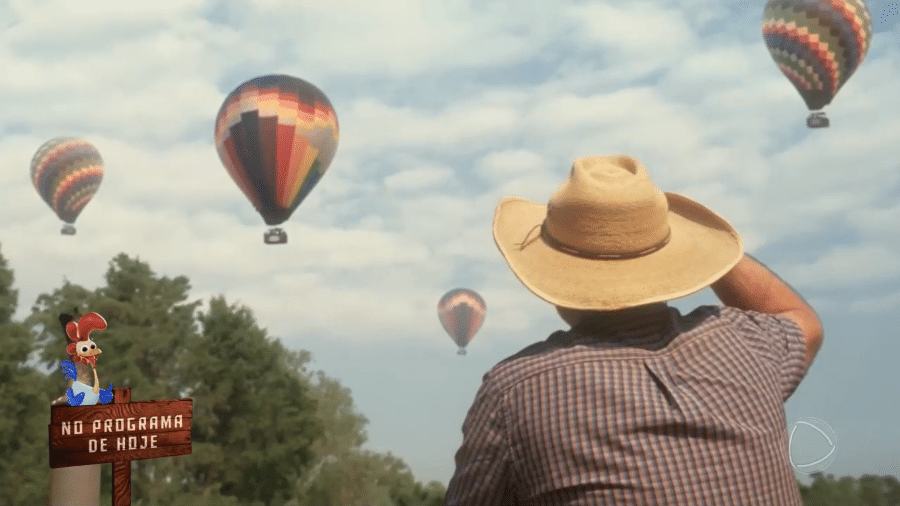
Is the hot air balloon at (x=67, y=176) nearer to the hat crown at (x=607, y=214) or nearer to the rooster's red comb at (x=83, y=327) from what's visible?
the rooster's red comb at (x=83, y=327)

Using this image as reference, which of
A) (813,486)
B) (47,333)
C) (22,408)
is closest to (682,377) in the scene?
(813,486)

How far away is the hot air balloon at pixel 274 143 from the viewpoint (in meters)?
41.8

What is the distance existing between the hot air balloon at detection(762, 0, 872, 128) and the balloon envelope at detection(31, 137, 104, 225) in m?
33.3

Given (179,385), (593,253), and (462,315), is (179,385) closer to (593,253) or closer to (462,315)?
(462,315)

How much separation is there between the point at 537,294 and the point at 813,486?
1324cm

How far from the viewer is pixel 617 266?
3355mm

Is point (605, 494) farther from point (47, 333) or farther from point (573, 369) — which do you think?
point (47, 333)

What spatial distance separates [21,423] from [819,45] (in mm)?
33401

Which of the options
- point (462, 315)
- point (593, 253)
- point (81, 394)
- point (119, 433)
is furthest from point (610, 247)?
point (462, 315)

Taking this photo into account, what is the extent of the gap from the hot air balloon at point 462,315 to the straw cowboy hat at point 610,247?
212 feet

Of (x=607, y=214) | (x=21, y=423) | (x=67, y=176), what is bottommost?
(x=607, y=214)

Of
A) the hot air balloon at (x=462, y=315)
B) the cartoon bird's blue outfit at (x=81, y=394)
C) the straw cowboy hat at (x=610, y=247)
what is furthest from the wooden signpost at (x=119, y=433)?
the hot air balloon at (x=462, y=315)

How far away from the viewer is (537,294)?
3279 millimetres

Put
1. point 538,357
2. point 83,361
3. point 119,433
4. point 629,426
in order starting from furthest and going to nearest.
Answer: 1. point 83,361
2. point 119,433
3. point 538,357
4. point 629,426
